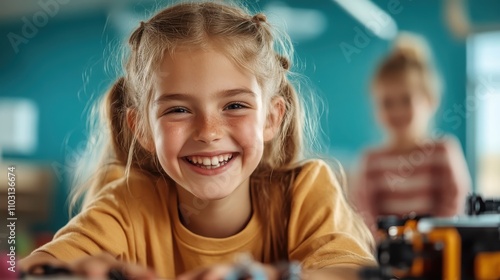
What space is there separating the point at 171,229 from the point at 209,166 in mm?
125

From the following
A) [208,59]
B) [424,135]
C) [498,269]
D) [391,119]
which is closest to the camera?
[498,269]

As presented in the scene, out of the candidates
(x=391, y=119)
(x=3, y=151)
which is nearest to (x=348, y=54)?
(x=391, y=119)

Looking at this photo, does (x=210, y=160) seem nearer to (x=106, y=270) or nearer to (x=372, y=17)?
(x=106, y=270)

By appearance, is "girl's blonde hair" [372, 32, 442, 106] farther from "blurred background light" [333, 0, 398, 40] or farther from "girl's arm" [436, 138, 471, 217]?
"girl's arm" [436, 138, 471, 217]

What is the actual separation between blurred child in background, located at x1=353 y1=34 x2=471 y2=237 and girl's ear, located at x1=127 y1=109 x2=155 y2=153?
0.89m

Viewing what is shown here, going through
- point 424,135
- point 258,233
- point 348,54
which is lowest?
point 258,233

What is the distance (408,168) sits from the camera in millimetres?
1857

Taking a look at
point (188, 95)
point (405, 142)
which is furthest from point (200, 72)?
point (405, 142)

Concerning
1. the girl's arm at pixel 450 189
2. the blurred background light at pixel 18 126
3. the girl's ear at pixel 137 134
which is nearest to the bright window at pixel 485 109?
the girl's arm at pixel 450 189

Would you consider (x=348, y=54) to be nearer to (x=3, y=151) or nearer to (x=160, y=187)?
(x=3, y=151)

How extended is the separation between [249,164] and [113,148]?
0.68ft

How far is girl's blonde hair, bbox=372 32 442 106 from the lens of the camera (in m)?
2.49

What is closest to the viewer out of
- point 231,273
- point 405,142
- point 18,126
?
point 231,273

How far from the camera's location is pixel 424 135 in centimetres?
221
